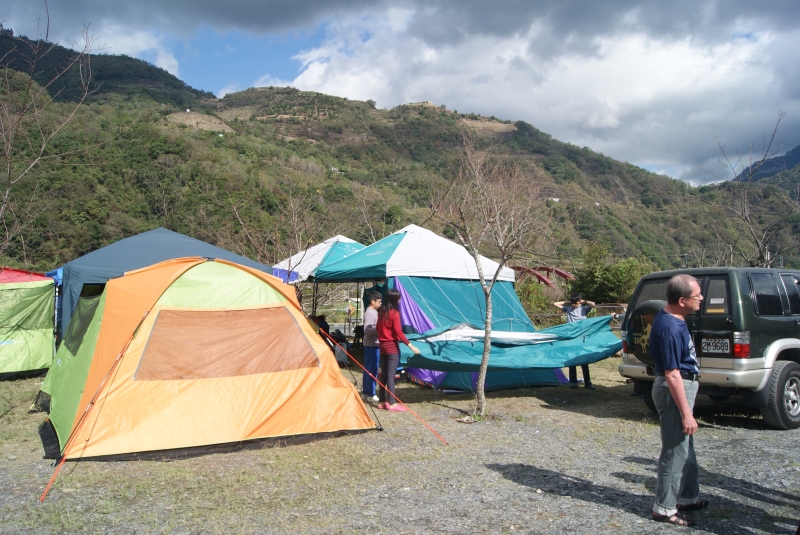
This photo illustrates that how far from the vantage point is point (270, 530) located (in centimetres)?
364

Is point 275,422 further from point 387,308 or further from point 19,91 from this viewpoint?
point 19,91

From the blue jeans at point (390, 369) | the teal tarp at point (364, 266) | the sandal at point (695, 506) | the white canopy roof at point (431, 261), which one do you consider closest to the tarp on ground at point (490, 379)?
the blue jeans at point (390, 369)

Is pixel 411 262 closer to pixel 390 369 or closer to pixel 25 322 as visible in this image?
pixel 390 369

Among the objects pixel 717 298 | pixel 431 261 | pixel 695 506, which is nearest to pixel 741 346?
pixel 717 298

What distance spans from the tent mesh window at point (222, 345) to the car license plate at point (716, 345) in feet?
13.1

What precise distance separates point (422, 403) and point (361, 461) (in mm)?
2744

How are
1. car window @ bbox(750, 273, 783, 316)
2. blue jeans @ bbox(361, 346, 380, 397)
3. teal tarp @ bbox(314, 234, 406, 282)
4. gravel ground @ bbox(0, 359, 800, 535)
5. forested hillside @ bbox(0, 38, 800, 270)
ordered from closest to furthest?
gravel ground @ bbox(0, 359, 800, 535)
car window @ bbox(750, 273, 783, 316)
blue jeans @ bbox(361, 346, 380, 397)
teal tarp @ bbox(314, 234, 406, 282)
forested hillside @ bbox(0, 38, 800, 270)

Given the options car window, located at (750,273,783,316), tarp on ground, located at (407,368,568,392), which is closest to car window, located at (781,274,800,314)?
car window, located at (750,273,783,316)

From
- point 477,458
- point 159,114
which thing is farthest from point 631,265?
point 159,114

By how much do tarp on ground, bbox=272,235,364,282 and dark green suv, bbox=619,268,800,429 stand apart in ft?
24.3

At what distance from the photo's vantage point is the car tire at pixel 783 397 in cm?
595

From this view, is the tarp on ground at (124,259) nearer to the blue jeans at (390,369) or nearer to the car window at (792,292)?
the blue jeans at (390,369)

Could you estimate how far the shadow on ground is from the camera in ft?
11.9

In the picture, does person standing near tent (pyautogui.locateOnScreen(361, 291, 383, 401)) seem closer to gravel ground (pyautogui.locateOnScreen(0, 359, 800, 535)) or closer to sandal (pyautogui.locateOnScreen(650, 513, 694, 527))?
gravel ground (pyautogui.locateOnScreen(0, 359, 800, 535))
